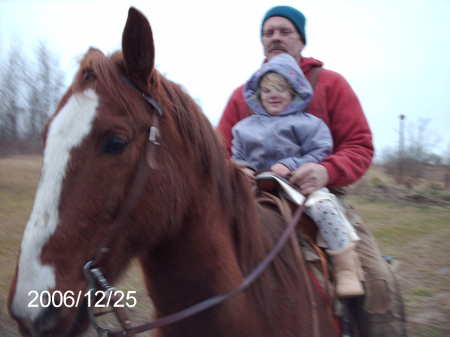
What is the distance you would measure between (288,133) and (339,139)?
44 cm

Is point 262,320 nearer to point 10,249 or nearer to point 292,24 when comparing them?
point 292,24

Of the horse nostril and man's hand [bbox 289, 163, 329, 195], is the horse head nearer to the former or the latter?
the horse nostril

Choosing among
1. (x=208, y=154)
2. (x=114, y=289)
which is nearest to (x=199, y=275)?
(x=114, y=289)

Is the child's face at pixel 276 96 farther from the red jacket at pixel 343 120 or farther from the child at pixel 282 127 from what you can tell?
the red jacket at pixel 343 120

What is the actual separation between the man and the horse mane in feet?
1.54

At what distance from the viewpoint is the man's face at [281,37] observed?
301 cm

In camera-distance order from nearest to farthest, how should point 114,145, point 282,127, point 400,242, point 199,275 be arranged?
point 114,145 < point 199,275 < point 282,127 < point 400,242

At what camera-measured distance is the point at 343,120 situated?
2730 mm

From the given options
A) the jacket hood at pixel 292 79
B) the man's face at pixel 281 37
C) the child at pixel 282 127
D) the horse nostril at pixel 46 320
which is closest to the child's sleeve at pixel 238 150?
the child at pixel 282 127

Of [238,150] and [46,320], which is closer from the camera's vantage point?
[46,320]

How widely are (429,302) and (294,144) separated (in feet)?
13.6

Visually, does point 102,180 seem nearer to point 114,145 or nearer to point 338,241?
point 114,145

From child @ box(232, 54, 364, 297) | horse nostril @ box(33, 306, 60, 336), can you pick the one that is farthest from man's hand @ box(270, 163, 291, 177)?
horse nostril @ box(33, 306, 60, 336)

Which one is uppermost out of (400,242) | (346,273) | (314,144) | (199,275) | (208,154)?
(208,154)
